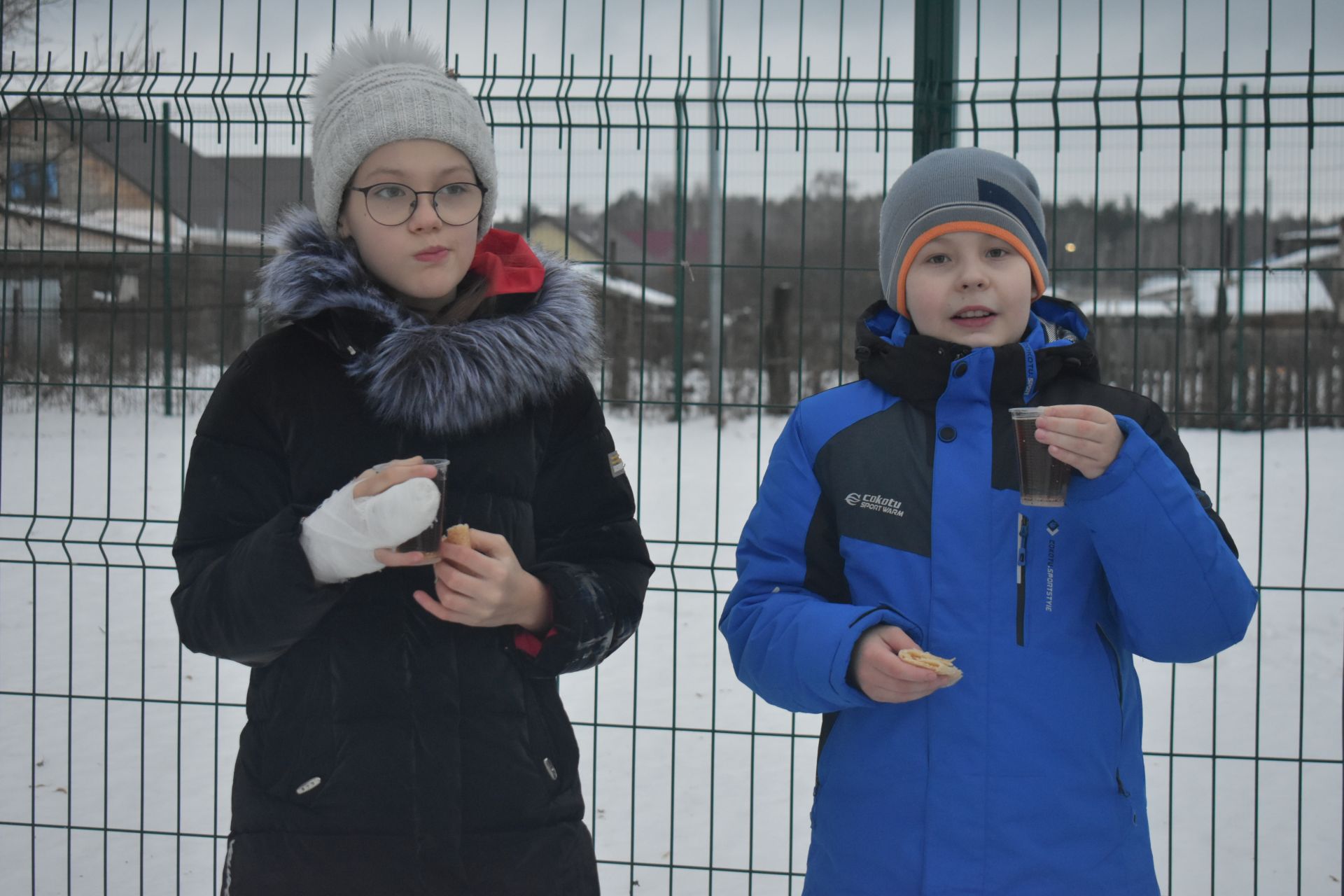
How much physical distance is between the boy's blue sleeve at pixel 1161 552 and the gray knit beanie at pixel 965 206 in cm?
41

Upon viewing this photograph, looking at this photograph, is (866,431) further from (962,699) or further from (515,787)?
(515,787)

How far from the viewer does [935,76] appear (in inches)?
110

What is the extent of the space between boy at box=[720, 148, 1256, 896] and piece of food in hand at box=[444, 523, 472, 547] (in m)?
0.47

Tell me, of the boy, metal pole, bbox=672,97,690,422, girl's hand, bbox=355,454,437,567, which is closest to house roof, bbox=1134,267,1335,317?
metal pole, bbox=672,97,690,422

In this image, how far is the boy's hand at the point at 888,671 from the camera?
1.51 metres

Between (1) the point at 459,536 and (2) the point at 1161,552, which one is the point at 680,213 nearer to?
(1) the point at 459,536

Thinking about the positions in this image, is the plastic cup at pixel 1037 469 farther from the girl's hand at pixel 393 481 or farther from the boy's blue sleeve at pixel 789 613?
the girl's hand at pixel 393 481

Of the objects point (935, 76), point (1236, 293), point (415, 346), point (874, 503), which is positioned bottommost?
point (874, 503)

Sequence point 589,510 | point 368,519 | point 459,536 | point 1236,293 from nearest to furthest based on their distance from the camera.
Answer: point 368,519
point 459,536
point 589,510
point 1236,293

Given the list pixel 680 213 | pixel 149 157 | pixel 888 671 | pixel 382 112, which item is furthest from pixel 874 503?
pixel 149 157

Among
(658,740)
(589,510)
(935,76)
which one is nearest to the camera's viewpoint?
(589,510)

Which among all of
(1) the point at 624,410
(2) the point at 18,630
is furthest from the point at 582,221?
(2) the point at 18,630

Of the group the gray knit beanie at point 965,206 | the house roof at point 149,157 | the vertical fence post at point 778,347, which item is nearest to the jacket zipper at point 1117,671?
the gray knit beanie at point 965,206

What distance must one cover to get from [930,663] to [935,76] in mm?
1829
